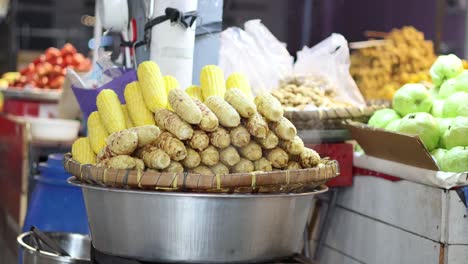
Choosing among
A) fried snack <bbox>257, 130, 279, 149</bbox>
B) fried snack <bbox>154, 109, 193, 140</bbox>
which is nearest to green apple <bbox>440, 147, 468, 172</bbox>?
fried snack <bbox>257, 130, 279, 149</bbox>

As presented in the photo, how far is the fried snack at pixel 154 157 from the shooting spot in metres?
1.90

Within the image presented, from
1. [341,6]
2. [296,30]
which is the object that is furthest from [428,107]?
[296,30]

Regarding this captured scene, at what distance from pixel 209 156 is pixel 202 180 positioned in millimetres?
120

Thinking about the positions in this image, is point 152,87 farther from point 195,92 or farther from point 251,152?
point 251,152

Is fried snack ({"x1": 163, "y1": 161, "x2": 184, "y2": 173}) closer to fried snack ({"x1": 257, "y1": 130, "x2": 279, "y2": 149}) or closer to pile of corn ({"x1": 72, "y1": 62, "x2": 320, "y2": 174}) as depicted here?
pile of corn ({"x1": 72, "y1": 62, "x2": 320, "y2": 174})

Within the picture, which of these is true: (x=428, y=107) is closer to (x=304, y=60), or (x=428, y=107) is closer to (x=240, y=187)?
(x=304, y=60)

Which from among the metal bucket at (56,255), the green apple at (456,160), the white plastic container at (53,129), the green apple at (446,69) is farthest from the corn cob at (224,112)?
the white plastic container at (53,129)

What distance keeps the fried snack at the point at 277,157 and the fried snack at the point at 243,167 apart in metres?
0.07

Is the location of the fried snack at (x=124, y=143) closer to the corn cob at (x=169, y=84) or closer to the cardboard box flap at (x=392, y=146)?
the corn cob at (x=169, y=84)

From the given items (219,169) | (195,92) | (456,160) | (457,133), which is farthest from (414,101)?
(219,169)

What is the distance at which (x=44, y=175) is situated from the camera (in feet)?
10.6

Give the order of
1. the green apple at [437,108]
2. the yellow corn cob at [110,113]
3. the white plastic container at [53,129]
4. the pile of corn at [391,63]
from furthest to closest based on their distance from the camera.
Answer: the white plastic container at [53,129] < the pile of corn at [391,63] < the green apple at [437,108] < the yellow corn cob at [110,113]

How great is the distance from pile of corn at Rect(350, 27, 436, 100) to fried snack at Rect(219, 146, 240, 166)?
2599 mm

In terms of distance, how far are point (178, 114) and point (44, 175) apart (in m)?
1.46
